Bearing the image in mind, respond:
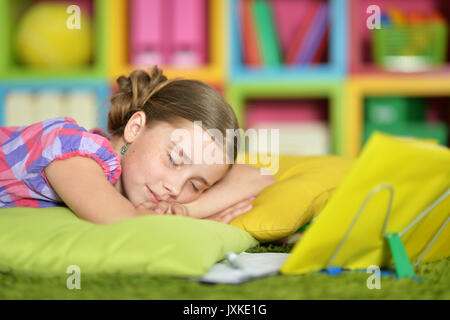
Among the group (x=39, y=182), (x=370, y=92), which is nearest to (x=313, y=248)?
(x=39, y=182)

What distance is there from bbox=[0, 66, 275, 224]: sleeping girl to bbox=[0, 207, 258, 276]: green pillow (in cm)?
13

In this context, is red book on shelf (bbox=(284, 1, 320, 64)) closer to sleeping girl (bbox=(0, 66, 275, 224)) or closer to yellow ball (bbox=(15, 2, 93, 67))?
yellow ball (bbox=(15, 2, 93, 67))

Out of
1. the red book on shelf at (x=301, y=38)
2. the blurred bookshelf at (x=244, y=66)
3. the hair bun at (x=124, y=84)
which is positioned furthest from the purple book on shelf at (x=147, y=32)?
the hair bun at (x=124, y=84)

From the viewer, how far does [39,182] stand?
1128 mm

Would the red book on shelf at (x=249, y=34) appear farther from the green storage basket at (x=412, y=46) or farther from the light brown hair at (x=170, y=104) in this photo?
the light brown hair at (x=170, y=104)

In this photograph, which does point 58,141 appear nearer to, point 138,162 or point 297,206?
point 138,162

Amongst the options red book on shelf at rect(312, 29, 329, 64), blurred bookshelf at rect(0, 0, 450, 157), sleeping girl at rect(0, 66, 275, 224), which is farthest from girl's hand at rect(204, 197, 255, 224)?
red book on shelf at rect(312, 29, 329, 64)

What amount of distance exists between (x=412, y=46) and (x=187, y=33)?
3.20ft

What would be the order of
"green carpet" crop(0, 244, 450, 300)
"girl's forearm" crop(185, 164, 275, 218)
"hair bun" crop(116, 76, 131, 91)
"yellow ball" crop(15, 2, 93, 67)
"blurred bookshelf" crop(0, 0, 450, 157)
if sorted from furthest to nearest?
1. "yellow ball" crop(15, 2, 93, 67)
2. "blurred bookshelf" crop(0, 0, 450, 157)
3. "hair bun" crop(116, 76, 131, 91)
4. "girl's forearm" crop(185, 164, 275, 218)
5. "green carpet" crop(0, 244, 450, 300)

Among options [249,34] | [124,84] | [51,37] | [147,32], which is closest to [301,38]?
[249,34]

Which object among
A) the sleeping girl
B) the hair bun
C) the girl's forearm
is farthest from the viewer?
the hair bun

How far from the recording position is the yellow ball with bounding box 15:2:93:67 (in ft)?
8.41

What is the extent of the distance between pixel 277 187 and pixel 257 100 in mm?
1740

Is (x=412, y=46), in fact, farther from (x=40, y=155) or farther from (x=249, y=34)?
(x=40, y=155)
